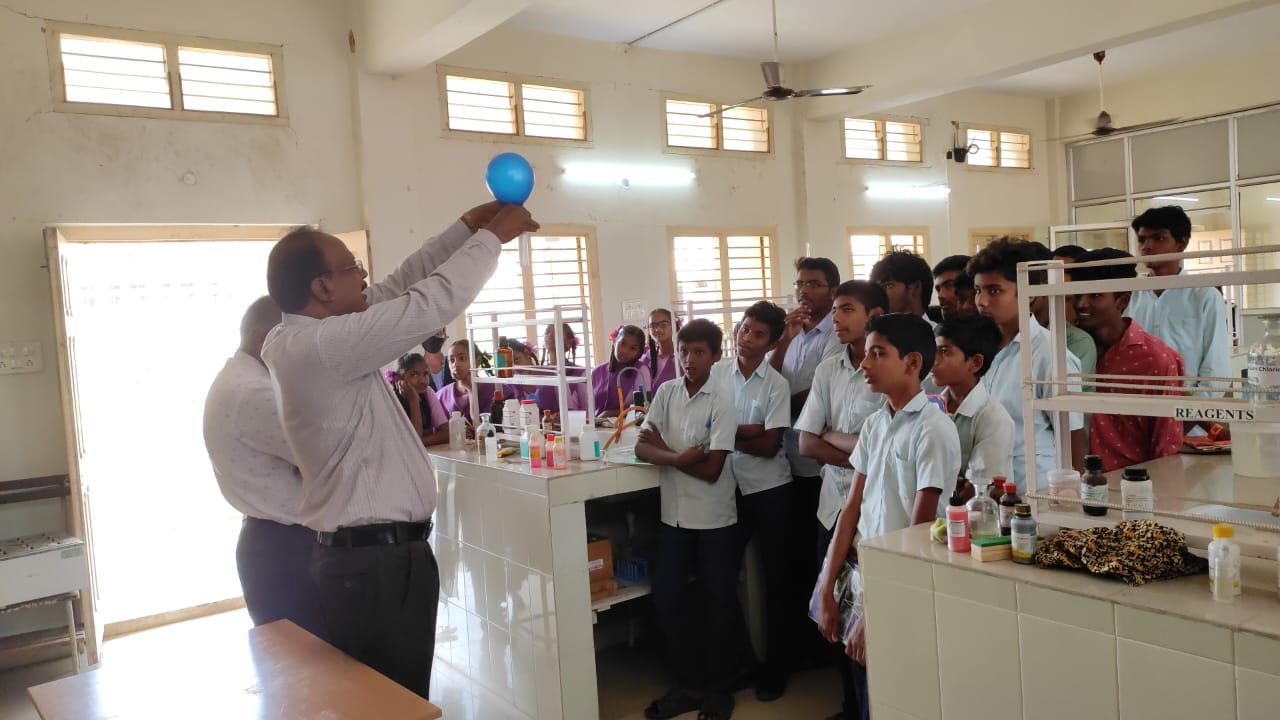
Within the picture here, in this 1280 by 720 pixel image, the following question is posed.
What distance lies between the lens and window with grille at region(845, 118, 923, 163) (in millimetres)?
8562

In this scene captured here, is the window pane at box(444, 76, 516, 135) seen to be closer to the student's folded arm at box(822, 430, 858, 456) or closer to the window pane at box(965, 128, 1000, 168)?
the student's folded arm at box(822, 430, 858, 456)

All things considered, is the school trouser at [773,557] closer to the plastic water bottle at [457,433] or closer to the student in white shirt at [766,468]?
the student in white shirt at [766,468]

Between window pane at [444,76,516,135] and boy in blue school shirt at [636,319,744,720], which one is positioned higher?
window pane at [444,76,516,135]

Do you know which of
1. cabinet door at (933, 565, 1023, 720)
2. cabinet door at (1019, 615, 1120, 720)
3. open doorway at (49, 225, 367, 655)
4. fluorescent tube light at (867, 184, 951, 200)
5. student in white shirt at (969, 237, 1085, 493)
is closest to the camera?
cabinet door at (1019, 615, 1120, 720)

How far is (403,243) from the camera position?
5.88m

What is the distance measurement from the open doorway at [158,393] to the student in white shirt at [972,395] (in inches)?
171

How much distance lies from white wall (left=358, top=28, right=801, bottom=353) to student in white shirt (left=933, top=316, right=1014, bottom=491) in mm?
4328

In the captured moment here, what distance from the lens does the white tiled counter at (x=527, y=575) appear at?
9.61 ft

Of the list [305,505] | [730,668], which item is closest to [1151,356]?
[730,668]

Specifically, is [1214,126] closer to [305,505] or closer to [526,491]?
[526,491]

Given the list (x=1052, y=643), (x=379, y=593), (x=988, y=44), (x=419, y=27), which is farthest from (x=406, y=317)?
(x=988, y=44)

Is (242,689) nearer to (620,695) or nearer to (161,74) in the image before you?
(620,695)

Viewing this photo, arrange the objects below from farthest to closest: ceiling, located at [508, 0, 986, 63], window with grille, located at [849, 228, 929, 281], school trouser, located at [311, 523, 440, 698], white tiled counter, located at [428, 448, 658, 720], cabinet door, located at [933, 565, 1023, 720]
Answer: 1. window with grille, located at [849, 228, 929, 281]
2. ceiling, located at [508, 0, 986, 63]
3. white tiled counter, located at [428, 448, 658, 720]
4. school trouser, located at [311, 523, 440, 698]
5. cabinet door, located at [933, 565, 1023, 720]

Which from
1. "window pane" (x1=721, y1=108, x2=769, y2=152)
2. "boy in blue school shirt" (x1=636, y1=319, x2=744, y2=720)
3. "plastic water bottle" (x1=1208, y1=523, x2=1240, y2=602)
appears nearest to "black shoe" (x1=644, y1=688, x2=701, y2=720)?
"boy in blue school shirt" (x1=636, y1=319, x2=744, y2=720)
